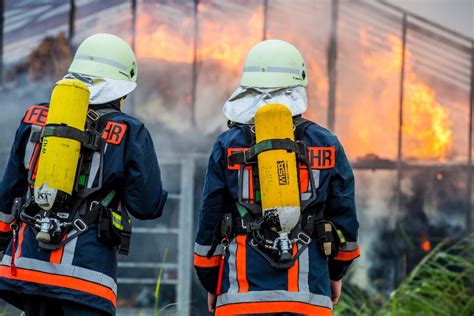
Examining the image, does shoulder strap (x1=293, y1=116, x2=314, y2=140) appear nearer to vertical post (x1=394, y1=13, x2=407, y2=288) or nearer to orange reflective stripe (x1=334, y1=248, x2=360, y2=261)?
orange reflective stripe (x1=334, y1=248, x2=360, y2=261)

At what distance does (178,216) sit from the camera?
327 inches

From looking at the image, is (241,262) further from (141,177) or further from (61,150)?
(61,150)

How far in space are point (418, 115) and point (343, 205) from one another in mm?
4379

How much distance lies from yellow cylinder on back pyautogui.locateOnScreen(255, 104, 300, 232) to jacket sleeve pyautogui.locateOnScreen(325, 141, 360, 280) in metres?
0.24

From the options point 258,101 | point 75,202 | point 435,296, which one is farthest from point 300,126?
point 435,296

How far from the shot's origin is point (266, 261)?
390cm

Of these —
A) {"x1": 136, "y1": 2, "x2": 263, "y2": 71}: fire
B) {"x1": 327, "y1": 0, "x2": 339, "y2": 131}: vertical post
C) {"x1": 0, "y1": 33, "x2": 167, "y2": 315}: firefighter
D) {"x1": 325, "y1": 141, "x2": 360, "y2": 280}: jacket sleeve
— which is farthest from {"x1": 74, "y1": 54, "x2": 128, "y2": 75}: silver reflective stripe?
{"x1": 327, "y1": 0, "x2": 339, "y2": 131}: vertical post

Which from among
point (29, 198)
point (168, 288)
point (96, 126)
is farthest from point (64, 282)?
point (168, 288)

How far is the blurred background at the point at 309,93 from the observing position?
823 cm

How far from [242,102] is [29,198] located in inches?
36.8

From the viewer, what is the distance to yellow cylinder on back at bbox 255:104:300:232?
3820mm

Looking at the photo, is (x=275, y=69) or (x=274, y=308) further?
(x=275, y=69)

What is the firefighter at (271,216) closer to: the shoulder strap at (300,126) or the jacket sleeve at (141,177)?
the shoulder strap at (300,126)

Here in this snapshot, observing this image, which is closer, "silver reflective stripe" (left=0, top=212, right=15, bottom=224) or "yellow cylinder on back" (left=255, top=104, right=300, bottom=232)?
"yellow cylinder on back" (left=255, top=104, right=300, bottom=232)
